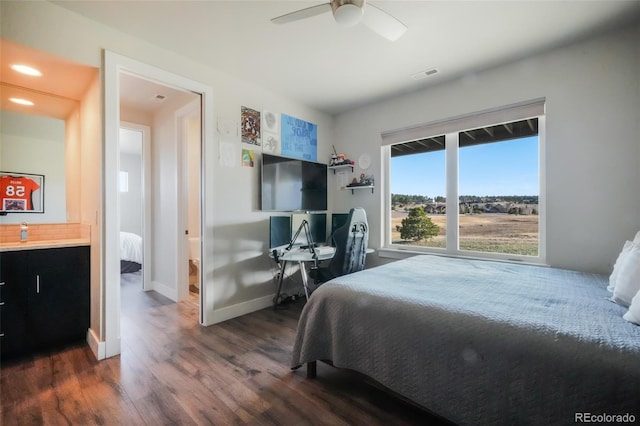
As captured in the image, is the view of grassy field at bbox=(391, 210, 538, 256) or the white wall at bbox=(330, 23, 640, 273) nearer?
the white wall at bbox=(330, 23, 640, 273)

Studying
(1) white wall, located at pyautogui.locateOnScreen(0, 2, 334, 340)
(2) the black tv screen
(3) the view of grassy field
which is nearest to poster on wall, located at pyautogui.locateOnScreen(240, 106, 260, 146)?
(1) white wall, located at pyautogui.locateOnScreen(0, 2, 334, 340)

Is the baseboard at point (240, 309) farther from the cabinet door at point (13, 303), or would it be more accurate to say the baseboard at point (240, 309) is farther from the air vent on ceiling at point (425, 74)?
the air vent on ceiling at point (425, 74)

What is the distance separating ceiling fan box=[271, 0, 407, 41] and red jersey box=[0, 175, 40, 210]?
2560 millimetres

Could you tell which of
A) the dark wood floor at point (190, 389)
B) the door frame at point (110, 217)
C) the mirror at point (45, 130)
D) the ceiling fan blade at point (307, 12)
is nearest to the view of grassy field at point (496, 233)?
the dark wood floor at point (190, 389)

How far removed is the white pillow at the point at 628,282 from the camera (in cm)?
138

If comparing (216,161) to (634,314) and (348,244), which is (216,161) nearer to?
(348,244)

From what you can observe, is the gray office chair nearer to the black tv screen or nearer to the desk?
the desk

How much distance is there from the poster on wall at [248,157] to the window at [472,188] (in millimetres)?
1730

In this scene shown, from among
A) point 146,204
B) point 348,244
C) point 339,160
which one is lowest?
point 348,244

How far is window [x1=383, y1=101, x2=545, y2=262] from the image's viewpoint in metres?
2.72

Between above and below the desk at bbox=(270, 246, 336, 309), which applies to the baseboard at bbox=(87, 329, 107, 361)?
below

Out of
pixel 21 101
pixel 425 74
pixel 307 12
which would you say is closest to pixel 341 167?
pixel 425 74

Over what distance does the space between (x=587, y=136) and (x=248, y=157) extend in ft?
10.2

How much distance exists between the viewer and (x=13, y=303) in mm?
2074
